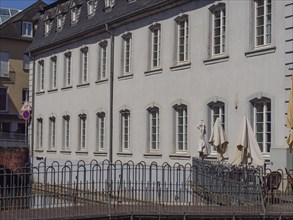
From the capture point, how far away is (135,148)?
30.1 m

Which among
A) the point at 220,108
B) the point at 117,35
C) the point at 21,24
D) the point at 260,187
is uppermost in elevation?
the point at 21,24

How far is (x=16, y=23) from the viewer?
59375 mm

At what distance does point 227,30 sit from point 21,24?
1503 inches

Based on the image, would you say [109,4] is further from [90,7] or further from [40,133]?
[40,133]

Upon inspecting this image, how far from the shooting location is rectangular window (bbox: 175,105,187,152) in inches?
1055

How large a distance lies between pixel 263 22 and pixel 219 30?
2629 mm

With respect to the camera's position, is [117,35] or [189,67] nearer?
[189,67]

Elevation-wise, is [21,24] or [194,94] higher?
[21,24]

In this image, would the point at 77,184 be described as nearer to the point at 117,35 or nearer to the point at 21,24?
the point at 117,35

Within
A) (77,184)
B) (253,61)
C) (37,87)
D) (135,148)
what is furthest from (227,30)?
(37,87)

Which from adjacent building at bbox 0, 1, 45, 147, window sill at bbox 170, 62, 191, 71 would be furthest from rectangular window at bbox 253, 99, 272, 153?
adjacent building at bbox 0, 1, 45, 147

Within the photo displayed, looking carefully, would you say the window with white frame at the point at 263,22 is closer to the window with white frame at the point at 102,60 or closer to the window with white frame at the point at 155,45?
the window with white frame at the point at 155,45

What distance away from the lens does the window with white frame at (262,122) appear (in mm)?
22031

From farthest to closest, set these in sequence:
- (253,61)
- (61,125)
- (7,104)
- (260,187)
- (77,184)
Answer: (7,104)
(61,125)
(253,61)
(260,187)
(77,184)
